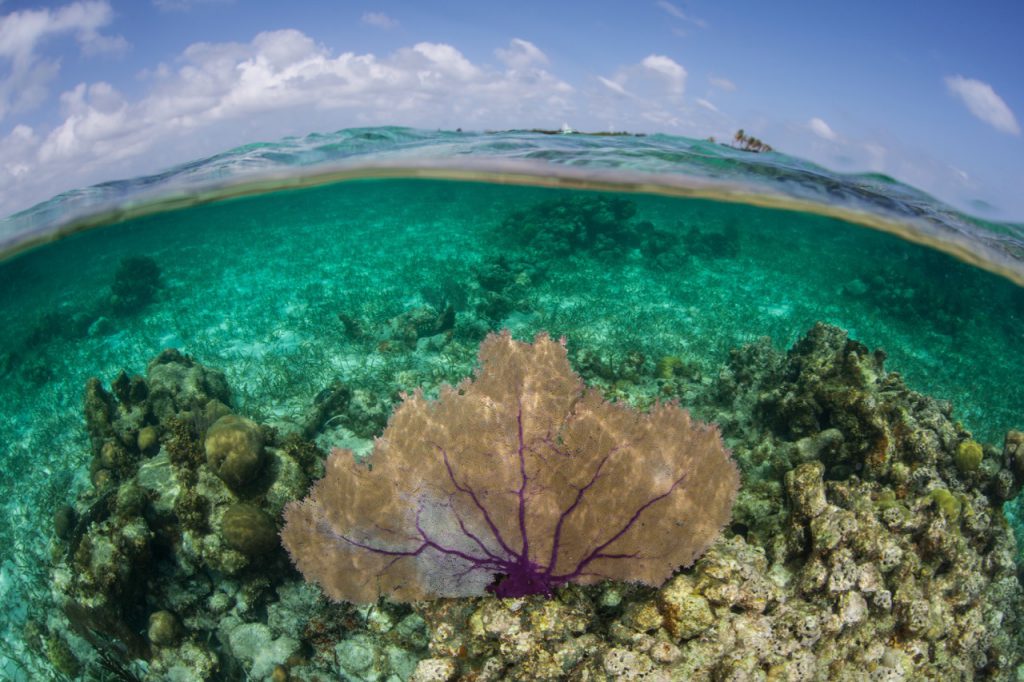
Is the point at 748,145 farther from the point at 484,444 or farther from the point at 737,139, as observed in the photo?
the point at 484,444

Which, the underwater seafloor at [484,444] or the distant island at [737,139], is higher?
the distant island at [737,139]

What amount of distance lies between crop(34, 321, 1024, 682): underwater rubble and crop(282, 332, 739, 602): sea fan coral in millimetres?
273

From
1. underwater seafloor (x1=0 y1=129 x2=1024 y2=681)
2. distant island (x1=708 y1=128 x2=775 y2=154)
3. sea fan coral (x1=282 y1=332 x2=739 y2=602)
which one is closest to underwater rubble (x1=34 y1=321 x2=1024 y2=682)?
underwater seafloor (x1=0 y1=129 x2=1024 y2=681)

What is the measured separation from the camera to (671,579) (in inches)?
153

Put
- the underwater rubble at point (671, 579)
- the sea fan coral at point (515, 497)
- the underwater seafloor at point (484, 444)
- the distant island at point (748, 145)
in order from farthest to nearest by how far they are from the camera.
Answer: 1. the distant island at point (748, 145)
2. the sea fan coral at point (515, 497)
3. the underwater seafloor at point (484, 444)
4. the underwater rubble at point (671, 579)

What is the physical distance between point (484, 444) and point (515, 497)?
553 mm

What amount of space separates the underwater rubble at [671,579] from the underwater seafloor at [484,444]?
1.2 inches

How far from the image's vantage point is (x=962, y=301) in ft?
56.2

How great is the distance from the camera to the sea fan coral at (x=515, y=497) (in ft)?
13.7

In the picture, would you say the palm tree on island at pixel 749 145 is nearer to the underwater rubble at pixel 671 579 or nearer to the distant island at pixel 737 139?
the distant island at pixel 737 139

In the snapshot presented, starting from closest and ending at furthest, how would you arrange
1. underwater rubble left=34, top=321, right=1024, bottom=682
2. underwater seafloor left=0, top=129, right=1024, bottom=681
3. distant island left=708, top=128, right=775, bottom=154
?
underwater rubble left=34, top=321, right=1024, bottom=682 < underwater seafloor left=0, top=129, right=1024, bottom=681 < distant island left=708, top=128, right=775, bottom=154

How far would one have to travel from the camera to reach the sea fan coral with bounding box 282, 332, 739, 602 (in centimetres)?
416

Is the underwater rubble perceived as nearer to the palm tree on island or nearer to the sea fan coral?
the sea fan coral

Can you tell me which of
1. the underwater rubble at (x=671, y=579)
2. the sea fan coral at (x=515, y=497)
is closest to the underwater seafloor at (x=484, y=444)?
the underwater rubble at (x=671, y=579)
